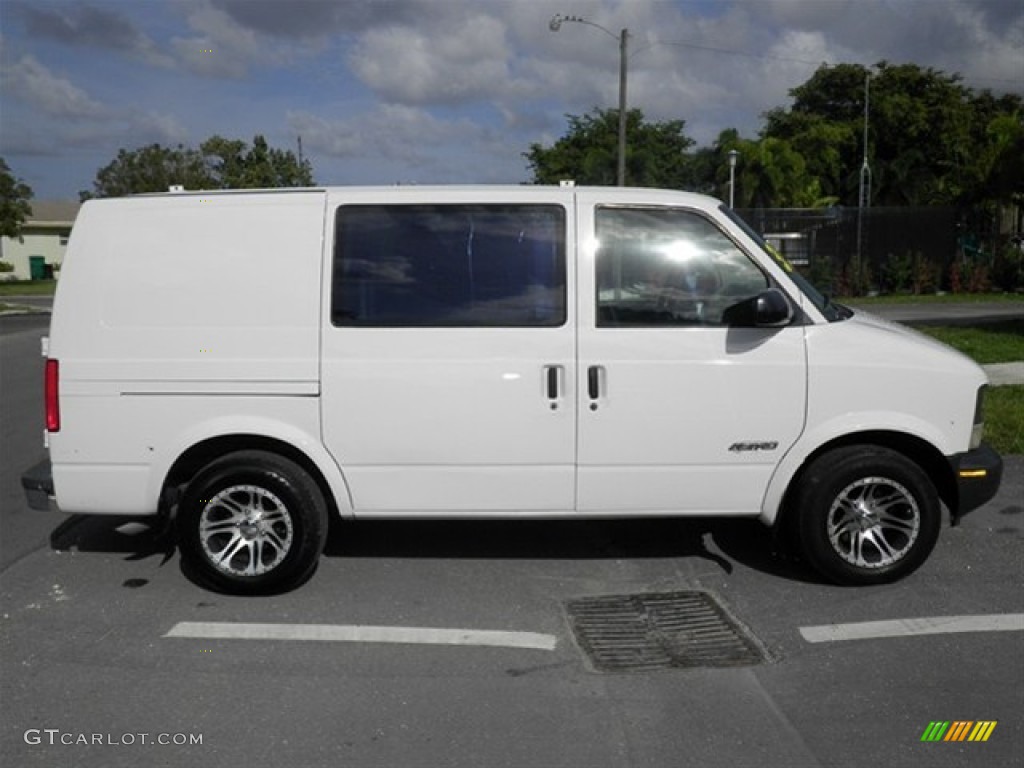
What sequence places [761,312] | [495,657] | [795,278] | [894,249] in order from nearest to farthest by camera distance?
[495,657]
[761,312]
[795,278]
[894,249]

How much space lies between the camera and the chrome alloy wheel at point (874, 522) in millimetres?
4973

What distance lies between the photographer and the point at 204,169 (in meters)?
45.8

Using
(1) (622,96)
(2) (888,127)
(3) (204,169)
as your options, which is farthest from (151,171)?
(2) (888,127)

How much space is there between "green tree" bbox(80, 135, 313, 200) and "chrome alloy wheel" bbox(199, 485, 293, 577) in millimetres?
36770

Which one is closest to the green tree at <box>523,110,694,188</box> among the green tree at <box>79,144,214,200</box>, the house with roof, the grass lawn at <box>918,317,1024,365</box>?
the green tree at <box>79,144,214,200</box>

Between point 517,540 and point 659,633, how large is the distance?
60.7 inches

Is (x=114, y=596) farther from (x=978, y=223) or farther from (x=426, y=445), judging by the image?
(x=978, y=223)

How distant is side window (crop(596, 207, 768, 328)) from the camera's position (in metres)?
4.90

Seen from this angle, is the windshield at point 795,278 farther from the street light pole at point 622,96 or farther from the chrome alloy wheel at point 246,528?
the street light pole at point 622,96

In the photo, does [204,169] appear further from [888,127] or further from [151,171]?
[888,127]

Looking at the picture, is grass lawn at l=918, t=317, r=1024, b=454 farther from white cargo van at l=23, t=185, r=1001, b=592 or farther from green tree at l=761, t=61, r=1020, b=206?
green tree at l=761, t=61, r=1020, b=206

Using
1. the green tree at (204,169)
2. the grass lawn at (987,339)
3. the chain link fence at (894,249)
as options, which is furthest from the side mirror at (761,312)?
the green tree at (204,169)

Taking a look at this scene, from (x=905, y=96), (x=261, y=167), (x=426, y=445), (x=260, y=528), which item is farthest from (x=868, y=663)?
(x=905, y=96)

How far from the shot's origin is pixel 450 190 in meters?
5.05
